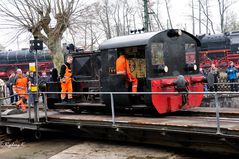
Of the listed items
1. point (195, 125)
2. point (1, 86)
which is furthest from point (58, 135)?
point (1, 86)

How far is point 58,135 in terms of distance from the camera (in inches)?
507

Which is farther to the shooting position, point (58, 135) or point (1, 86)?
point (1, 86)

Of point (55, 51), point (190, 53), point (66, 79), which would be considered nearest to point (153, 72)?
point (190, 53)

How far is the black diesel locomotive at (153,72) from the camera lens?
31.7ft

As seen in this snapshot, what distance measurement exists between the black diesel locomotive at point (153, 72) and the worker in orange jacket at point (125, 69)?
0.48 ft

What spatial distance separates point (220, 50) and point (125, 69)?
18.8 metres

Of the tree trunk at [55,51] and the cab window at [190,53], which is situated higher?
the tree trunk at [55,51]

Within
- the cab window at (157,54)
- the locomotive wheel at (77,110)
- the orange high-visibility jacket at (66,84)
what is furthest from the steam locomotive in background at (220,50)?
the cab window at (157,54)

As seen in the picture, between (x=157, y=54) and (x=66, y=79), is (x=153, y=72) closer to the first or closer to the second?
(x=157, y=54)

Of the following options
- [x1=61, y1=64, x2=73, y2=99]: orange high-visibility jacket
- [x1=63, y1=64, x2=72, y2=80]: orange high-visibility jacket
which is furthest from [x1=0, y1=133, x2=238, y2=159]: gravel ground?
[x1=63, y1=64, x2=72, y2=80]: orange high-visibility jacket

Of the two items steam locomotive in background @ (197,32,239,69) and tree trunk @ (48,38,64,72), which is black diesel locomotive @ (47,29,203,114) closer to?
tree trunk @ (48,38,64,72)

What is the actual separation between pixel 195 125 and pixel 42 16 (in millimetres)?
15297

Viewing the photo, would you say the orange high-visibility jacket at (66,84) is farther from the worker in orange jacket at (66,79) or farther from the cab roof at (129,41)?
the cab roof at (129,41)

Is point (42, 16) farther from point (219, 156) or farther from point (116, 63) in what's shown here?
point (219, 156)
